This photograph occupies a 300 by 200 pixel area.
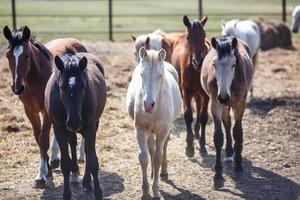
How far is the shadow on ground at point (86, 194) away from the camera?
20.3 ft

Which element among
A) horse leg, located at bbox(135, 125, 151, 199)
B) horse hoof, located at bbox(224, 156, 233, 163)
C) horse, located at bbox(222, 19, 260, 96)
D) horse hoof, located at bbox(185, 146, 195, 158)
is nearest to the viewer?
horse leg, located at bbox(135, 125, 151, 199)

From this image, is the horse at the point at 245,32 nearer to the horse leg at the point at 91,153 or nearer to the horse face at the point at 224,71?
the horse face at the point at 224,71

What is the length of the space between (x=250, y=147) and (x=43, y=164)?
3.03 meters

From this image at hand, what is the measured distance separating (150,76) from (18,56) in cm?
160

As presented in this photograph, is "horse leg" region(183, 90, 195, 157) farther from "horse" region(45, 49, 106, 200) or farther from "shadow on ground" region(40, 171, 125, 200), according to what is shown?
"horse" region(45, 49, 106, 200)

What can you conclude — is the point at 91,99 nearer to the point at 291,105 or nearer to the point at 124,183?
Result: the point at 124,183

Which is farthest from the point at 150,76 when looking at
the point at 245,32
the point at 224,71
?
the point at 245,32

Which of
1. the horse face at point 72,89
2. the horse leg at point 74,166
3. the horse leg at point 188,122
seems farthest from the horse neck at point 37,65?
the horse leg at point 188,122

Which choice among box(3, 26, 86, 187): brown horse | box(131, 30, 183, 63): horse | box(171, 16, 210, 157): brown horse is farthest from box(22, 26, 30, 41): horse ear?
box(131, 30, 183, 63): horse

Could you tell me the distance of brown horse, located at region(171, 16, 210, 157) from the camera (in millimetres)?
7645

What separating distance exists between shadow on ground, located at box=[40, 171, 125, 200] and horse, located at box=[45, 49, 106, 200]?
0.17 m

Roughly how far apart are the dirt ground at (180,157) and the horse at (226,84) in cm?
36

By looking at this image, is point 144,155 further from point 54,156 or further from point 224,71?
point 54,156

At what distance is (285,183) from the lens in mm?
6641
